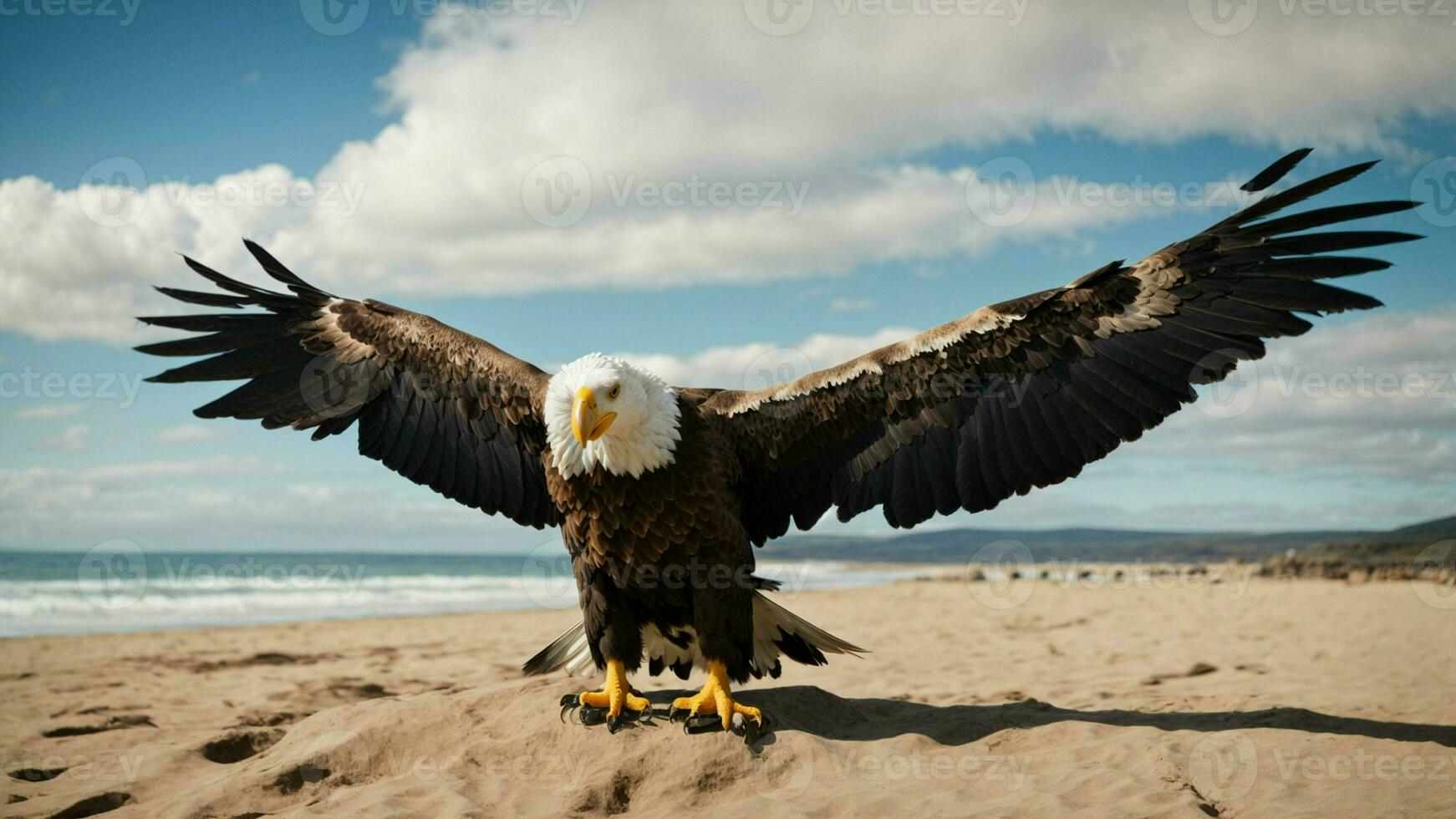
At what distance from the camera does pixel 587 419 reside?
432 cm

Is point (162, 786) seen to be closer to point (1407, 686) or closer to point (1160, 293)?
point (1160, 293)

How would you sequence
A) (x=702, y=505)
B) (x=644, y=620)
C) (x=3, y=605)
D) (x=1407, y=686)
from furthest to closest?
(x=3, y=605) → (x=1407, y=686) → (x=644, y=620) → (x=702, y=505)

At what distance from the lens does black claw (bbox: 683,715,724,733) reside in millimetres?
4523

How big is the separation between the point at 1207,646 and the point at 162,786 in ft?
30.3

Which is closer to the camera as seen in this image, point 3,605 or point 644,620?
point 644,620

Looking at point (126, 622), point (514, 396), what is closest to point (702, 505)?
→ point (514, 396)

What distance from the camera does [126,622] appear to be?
1719 cm

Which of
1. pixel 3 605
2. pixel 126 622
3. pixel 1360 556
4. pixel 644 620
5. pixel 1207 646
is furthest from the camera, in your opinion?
pixel 1360 556
